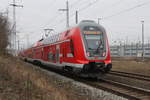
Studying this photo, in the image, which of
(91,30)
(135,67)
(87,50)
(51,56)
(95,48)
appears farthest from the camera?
(135,67)

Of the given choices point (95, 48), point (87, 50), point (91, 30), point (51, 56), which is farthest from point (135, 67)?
point (87, 50)

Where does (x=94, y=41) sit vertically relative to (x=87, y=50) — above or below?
above

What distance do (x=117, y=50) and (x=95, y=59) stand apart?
101 meters

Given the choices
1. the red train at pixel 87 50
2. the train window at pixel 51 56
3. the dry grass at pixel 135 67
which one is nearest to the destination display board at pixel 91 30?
the red train at pixel 87 50

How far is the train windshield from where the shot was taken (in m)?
12.2

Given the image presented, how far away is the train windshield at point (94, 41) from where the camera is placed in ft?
39.9

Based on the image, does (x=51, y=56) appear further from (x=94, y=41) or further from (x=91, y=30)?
(x=94, y=41)

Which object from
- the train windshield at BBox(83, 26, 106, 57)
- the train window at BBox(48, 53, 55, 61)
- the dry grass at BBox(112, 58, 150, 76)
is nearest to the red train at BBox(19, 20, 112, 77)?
the train windshield at BBox(83, 26, 106, 57)

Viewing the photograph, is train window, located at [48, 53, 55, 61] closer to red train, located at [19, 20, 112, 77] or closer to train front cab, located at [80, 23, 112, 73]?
red train, located at [19, 20, 112, 77]

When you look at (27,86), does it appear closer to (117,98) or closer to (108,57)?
(117,98)

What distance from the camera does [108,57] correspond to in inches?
494

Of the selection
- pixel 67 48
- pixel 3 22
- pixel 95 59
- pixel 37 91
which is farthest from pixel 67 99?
pixel 3 22

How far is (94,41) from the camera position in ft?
41.0

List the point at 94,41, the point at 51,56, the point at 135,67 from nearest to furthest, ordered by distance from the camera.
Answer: the point at 94,41
the point at 51,56
the point at 135,67
